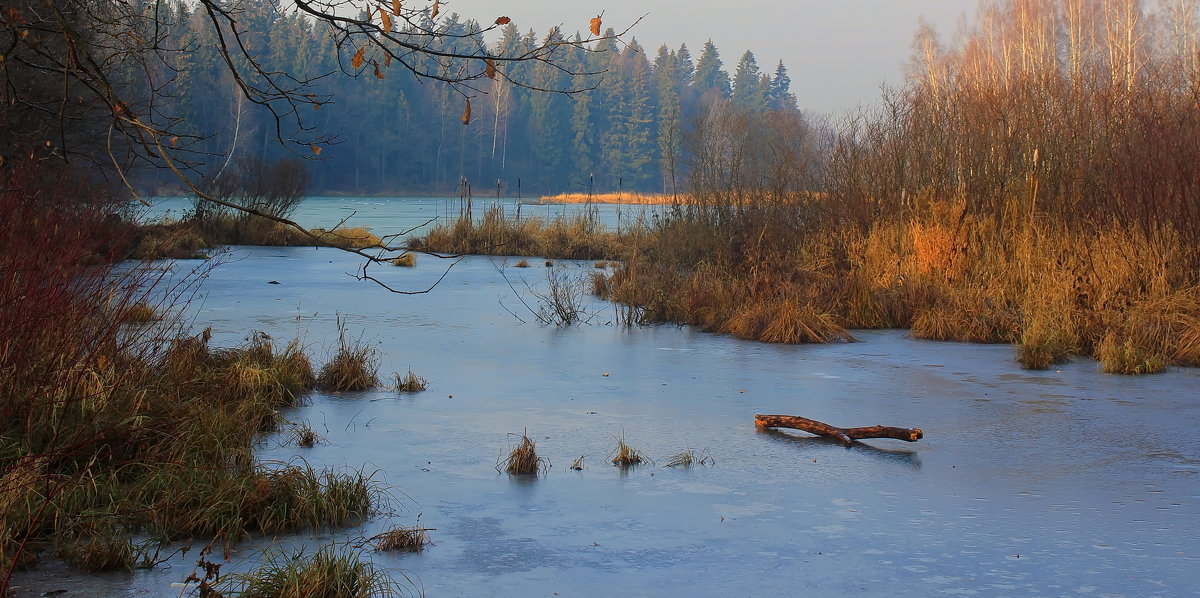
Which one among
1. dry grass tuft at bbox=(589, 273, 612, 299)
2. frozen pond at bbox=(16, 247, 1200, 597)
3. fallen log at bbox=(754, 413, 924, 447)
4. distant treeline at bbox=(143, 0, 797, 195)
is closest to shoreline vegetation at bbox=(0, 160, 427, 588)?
frozen pond at bbox=(16, 247, 1200, 597)

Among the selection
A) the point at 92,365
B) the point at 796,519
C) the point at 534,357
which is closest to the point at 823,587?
the point at 796,519

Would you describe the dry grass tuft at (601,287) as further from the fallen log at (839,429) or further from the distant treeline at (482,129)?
the distant treeline at (482,129)

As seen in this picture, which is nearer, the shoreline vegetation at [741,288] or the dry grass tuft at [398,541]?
the dry grass tuft at [398,541]

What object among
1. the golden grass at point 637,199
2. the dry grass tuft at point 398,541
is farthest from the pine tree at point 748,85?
the dry grass tuft at point 398,541

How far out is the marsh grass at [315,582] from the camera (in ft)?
13.0

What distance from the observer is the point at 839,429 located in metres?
7.23

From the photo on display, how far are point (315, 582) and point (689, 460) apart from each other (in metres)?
3.02

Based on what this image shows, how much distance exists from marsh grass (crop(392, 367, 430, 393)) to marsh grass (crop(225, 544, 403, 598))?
4.66 meters

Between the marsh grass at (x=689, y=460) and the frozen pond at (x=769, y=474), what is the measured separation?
92mm

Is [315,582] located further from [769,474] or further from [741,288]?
[741,288]

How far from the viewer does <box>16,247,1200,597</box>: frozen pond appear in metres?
4.66

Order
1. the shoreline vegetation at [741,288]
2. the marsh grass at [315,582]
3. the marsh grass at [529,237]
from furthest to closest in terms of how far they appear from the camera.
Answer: the marsh grass at [529,237] < the shoreline vegetation at [741,288] < the marsh grass at [315,582]

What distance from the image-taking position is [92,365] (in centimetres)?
634

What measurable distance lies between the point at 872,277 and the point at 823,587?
10.7 m
